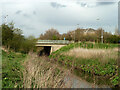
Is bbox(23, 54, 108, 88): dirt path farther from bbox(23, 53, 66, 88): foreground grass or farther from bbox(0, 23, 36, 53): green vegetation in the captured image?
bbox(0, 23, 36, 53): green vegetation

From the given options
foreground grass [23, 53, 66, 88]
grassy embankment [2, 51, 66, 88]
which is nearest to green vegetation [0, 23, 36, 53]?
grassy embankment [2, 51, 66, 88]

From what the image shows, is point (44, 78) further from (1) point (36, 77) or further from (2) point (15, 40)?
(2) point (15, 40)

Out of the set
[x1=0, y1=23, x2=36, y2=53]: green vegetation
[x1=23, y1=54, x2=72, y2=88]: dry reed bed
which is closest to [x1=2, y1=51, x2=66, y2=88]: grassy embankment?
[x1=23, y1=54, x2=72, y2=88]: dry reed bed

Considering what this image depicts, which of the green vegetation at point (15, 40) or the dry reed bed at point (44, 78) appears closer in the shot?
the dry reed bed at point (44, 78)

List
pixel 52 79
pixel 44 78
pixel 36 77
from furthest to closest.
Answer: pixel 36 77 < pixel 52 79 < pixel 44 78

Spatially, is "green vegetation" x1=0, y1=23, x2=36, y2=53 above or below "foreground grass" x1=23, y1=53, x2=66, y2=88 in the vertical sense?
above

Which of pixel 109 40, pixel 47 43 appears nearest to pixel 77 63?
pixel 47 43

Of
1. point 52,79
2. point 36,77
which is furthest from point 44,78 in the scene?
point 36,77

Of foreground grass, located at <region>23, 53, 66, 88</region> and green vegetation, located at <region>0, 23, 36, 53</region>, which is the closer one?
foreground grass, located at <region>23, 53, 66, 88</region>

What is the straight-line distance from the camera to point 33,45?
17.5m

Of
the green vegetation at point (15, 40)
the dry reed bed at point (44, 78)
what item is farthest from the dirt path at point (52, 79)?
the green vegetation at point (15, 40)

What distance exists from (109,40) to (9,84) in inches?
921

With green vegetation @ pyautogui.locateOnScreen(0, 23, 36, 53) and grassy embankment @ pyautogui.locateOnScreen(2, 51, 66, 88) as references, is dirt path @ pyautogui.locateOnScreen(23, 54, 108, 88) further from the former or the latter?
green vegetation @ pyautogui.locateOnScreen(0, 23, 36, 53)

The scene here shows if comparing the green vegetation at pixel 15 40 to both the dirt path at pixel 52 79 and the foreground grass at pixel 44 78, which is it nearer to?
the foreground grass at pixel 44 78
